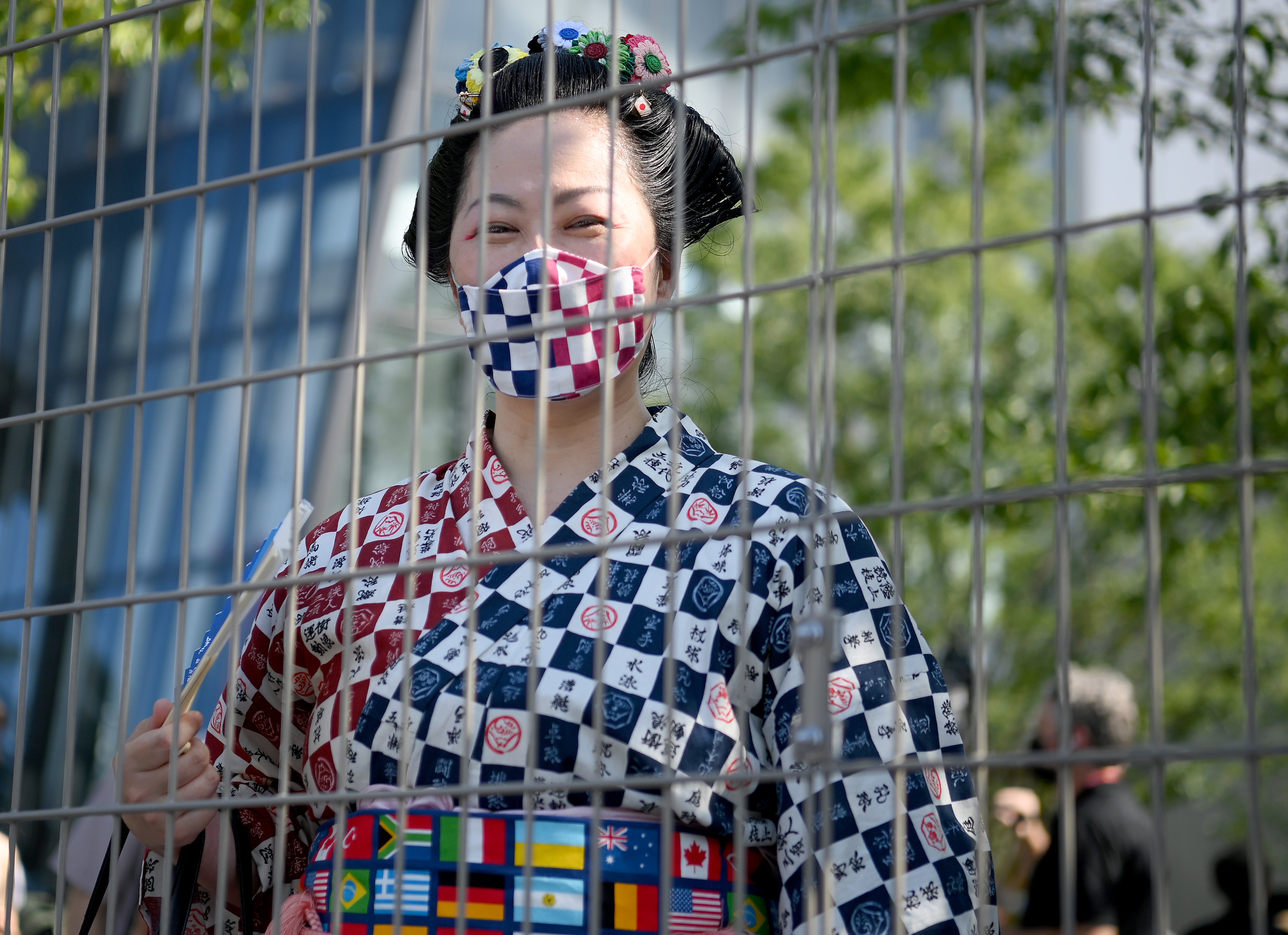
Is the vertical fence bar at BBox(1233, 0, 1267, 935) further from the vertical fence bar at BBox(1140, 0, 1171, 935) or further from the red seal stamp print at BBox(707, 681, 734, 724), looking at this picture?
the red seal stamp print at BBox(707, 681, 734, 724)

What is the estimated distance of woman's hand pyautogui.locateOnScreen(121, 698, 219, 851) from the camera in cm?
191

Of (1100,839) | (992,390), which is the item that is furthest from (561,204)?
(992,390)

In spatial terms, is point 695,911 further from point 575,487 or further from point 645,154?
point 645,154

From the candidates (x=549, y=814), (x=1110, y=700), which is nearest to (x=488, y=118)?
(x=549, y=814)

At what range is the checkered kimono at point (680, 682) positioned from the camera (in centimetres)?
167

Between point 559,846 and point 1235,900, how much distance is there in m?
4.50

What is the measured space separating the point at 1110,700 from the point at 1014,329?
7824 mm

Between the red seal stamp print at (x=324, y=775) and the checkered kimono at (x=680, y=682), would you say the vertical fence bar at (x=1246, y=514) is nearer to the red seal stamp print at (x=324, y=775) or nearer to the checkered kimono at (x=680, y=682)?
the checkered kimono at (x=680, y=682)

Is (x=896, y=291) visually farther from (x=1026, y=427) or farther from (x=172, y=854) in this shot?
(x=1026, y=427)

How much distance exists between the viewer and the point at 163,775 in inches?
76.5

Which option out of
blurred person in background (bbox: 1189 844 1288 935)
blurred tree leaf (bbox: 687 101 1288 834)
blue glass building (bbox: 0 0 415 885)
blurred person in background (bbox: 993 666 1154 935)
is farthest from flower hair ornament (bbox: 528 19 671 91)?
blurred tree leaf (bbox: 687 101 1288 834)

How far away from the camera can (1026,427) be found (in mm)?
6234

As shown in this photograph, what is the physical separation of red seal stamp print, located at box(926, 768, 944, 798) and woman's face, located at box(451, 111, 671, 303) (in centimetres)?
70

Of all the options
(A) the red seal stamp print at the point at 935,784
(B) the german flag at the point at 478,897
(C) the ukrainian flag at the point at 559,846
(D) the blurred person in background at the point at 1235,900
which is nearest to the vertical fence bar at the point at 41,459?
(B) the german flag at the point at 478,897
